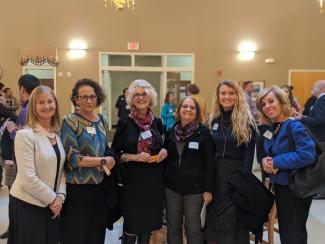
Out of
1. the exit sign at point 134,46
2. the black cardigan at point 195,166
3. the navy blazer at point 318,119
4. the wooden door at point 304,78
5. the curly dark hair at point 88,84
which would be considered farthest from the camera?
the wooden door at point 304,78

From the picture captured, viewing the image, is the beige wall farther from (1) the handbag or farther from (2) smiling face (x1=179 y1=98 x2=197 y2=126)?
(1) the handbag

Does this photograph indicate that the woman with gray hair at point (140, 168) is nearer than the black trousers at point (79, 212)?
No

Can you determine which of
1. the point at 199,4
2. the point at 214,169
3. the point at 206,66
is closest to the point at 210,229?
the point at 214,169

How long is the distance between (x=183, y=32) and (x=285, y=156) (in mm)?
7181

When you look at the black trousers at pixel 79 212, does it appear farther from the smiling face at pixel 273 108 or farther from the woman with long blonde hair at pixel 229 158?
the smiling face at pixel 273 108

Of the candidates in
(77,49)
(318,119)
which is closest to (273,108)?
(318,119)

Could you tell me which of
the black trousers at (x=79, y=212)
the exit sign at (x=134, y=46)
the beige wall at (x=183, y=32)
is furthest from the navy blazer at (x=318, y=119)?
the exit sign at (x=134, y=46)

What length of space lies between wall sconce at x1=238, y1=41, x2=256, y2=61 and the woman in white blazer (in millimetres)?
7663

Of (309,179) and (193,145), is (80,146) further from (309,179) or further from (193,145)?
(309,179)

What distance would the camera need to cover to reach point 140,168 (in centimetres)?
226

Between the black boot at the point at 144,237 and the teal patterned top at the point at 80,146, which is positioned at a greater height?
the teal patterned top at the point at 80,146

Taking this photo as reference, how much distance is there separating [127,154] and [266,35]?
25.6 feet

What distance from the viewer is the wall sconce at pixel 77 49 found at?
849cm

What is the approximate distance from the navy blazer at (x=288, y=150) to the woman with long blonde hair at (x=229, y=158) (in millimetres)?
172
